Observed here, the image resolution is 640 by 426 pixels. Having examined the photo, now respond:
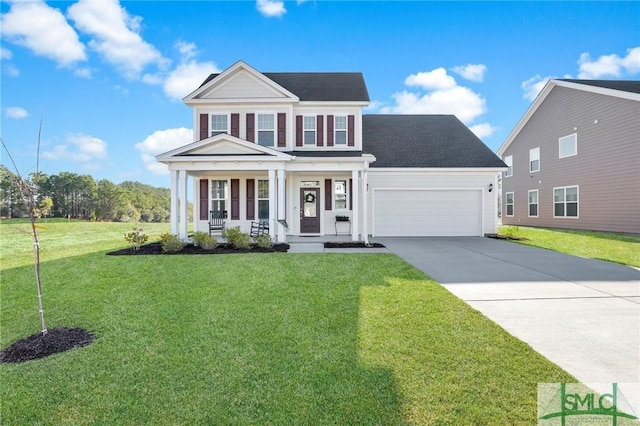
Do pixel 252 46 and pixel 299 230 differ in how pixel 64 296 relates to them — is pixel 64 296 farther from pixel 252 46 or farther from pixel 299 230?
pixel 252 46

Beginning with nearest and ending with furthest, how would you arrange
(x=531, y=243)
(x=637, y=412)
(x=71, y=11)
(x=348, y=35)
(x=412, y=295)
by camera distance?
(x=637, y=412) → (x=412, y=295) → (x=71, y=11) → (x=531, y=243) → (x=348, y=35)

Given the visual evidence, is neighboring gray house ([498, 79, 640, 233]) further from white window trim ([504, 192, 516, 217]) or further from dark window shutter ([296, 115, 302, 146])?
dark window shutter ([296, 115, 302, 146])

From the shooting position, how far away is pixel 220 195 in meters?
13.6

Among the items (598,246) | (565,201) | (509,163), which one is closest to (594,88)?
(565,201)

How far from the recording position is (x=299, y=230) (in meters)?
13.8

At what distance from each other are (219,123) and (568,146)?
1841 centimetres

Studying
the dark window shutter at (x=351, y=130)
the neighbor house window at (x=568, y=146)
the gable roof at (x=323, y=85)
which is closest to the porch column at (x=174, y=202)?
the gable roof at (x=323, y=85)

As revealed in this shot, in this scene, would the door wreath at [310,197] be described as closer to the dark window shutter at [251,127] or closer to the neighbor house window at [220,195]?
the dark window shutter at [251,127]

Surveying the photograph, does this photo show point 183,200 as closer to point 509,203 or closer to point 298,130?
point 298,130

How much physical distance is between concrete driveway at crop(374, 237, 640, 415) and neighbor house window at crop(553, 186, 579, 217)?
9997mm

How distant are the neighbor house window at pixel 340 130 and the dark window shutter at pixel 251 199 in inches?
162

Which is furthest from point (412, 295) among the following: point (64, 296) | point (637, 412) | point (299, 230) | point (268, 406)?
point (299, 230)

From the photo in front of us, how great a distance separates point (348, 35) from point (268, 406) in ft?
54.7

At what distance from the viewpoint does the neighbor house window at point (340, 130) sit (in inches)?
537
